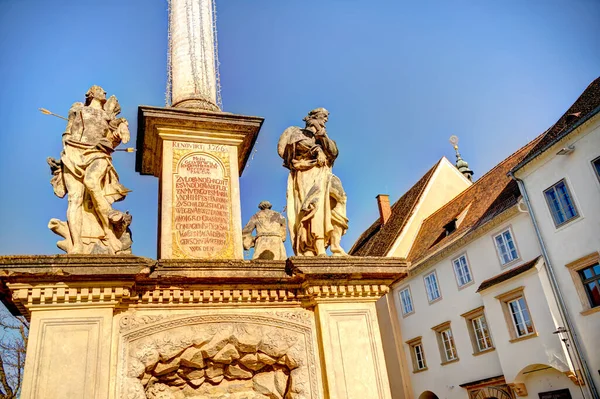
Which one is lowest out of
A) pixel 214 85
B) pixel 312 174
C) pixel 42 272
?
pixel 42 272

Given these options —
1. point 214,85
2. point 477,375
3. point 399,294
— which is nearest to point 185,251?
point 214,85

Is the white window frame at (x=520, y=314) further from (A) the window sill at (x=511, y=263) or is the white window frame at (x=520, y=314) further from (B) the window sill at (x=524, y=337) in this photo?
(A) the window sill at (x=511, y=263)

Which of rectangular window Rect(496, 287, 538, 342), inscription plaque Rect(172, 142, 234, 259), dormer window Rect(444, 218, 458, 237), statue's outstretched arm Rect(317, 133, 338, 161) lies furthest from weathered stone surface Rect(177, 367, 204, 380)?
dormer window Rect(444, 218, 458, 237)

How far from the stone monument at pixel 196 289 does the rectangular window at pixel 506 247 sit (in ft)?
58.5

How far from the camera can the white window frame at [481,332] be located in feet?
75.8

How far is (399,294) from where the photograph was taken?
29.8m

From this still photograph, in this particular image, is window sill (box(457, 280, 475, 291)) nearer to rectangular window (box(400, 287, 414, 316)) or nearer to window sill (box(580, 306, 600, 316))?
rectangular window (box(400, 287, 414, 316))

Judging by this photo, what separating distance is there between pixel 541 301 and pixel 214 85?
54.8 feet

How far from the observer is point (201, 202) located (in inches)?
264

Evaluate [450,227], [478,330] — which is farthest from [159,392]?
[450,227]

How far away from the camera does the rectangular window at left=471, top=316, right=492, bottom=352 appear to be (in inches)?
912

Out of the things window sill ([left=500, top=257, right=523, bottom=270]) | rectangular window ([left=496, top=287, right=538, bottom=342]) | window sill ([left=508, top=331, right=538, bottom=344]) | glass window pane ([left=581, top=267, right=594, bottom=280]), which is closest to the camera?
glass window pane ([left=581, top=267, right=594, bottom=280])

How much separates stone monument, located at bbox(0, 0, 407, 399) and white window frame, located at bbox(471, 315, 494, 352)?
19.2m

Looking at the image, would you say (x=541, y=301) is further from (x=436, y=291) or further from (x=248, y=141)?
(x=248, y=141)
